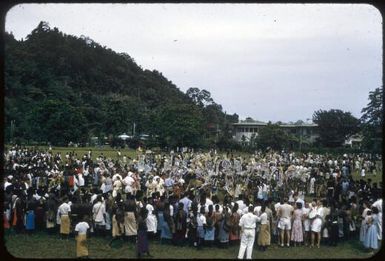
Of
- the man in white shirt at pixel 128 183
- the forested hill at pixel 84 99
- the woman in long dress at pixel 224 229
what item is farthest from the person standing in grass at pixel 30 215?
the forested hill at pixel 84 99

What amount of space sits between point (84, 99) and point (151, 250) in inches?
2343

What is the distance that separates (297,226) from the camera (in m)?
13.1

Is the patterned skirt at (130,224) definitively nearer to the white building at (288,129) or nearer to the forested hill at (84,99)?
the forested hill at (84,99)

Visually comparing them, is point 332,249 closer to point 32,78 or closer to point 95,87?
point 32,78

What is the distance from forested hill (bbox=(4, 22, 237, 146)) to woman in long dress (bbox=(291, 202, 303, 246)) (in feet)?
126

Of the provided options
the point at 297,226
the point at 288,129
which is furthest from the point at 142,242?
the point at 288,129

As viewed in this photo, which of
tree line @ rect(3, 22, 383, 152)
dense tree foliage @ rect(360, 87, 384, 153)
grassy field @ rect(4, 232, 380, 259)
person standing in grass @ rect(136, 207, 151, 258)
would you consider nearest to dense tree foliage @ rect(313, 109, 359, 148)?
tree line @ rect(3, 22, 383, 152)

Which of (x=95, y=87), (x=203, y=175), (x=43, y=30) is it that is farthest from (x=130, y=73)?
(x=203, y=175)

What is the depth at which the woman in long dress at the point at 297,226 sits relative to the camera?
42.9ft

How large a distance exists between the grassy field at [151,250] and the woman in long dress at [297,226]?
0.29 m

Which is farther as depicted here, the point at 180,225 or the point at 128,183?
the point at 128,183

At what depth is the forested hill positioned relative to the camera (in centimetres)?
5162

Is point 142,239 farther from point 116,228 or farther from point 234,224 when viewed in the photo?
point 234,224

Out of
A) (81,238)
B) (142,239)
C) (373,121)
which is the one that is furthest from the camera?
(373,121)
